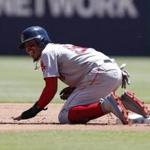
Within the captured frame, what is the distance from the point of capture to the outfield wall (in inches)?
1076

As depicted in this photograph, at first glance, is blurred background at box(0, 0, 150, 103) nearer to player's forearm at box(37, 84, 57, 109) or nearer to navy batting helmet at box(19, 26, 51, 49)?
navy batting helmet at box(19, 26, 51, 49)

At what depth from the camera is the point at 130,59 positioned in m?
26.2

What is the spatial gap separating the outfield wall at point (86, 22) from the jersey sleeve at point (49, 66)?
18.6 meters

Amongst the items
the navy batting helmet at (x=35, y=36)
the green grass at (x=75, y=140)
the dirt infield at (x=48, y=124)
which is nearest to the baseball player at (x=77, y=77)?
the navy batting helmet at (x=35, y=36)

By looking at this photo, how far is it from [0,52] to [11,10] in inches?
64.8

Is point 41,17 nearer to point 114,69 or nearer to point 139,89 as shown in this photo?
point 139,89

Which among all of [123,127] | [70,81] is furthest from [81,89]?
[123,127]

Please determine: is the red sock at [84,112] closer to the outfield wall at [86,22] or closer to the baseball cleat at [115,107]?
the baseball cleat at [115,107]

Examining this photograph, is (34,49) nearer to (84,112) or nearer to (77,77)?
(77,77)

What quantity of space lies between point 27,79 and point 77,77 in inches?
348

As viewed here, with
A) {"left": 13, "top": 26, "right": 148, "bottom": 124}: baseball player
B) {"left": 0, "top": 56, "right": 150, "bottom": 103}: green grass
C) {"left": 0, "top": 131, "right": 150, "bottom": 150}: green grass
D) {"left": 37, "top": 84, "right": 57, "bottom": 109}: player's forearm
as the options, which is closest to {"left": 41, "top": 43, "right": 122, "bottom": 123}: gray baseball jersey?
{"left": 13, "top": 26, "right": 148, "bottom": 124}: baseball player

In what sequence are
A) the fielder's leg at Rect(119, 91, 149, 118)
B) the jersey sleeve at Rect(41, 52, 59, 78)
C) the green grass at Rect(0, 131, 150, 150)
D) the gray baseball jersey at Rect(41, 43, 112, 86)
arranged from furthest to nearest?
the fielder's leg at Rect(119, 91, 149, 118)
the gray baseball jersey at Rect(41, 43, 112, 86)
the jersey sleeve at Rect(41, 52, 59, 78)
the green grass at Rect(0, 131, 150, 150)

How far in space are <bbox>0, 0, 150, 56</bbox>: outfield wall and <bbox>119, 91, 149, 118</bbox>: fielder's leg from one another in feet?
59.4

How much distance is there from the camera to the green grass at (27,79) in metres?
13.9
